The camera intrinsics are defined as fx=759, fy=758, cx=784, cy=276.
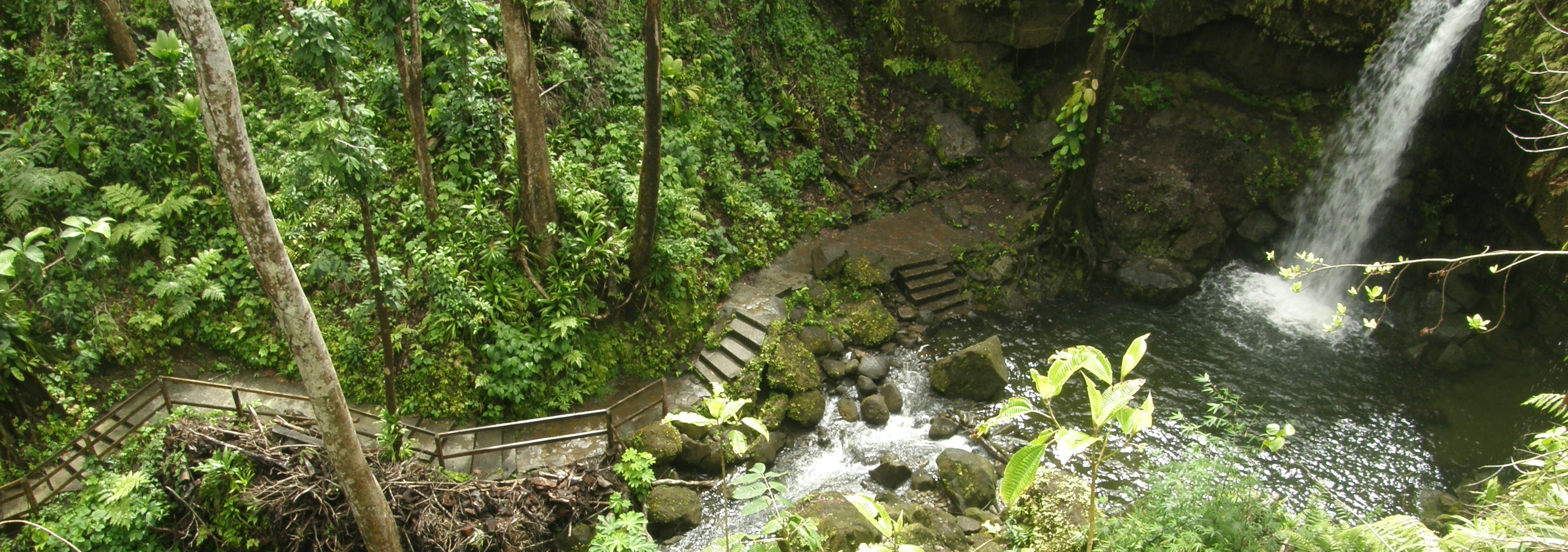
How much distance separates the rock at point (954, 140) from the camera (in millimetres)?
14625

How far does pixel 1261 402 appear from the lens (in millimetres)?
10383

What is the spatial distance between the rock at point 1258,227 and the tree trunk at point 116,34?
17.9 meters

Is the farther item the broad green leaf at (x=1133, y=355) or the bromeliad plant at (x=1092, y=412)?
the broad green leaf at (x=1133, y=355)

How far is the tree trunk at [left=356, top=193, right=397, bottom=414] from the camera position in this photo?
7195 millimetres

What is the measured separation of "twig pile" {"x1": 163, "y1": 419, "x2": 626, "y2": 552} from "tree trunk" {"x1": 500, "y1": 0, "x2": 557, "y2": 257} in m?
3.29

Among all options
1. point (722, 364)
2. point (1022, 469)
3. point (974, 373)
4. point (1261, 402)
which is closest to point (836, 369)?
point (722, 364)

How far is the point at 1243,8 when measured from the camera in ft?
44.2

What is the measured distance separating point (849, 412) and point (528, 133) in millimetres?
5459

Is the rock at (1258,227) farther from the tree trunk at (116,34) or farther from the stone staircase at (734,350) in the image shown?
the tree trunk at (116,34)

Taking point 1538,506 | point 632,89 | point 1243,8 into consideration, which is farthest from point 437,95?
point 1243,8

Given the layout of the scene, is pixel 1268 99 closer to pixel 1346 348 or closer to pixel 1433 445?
pixel 1346 348

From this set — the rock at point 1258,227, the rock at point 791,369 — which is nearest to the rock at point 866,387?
the rock at point 791,369

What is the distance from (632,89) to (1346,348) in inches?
457

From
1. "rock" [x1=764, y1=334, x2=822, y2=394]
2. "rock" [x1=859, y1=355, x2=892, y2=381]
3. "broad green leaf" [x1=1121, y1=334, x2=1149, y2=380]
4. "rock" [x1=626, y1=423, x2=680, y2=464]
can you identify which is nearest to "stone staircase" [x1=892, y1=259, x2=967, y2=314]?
"rock" [x1=859, y1=355, x2=892, y2=381]
